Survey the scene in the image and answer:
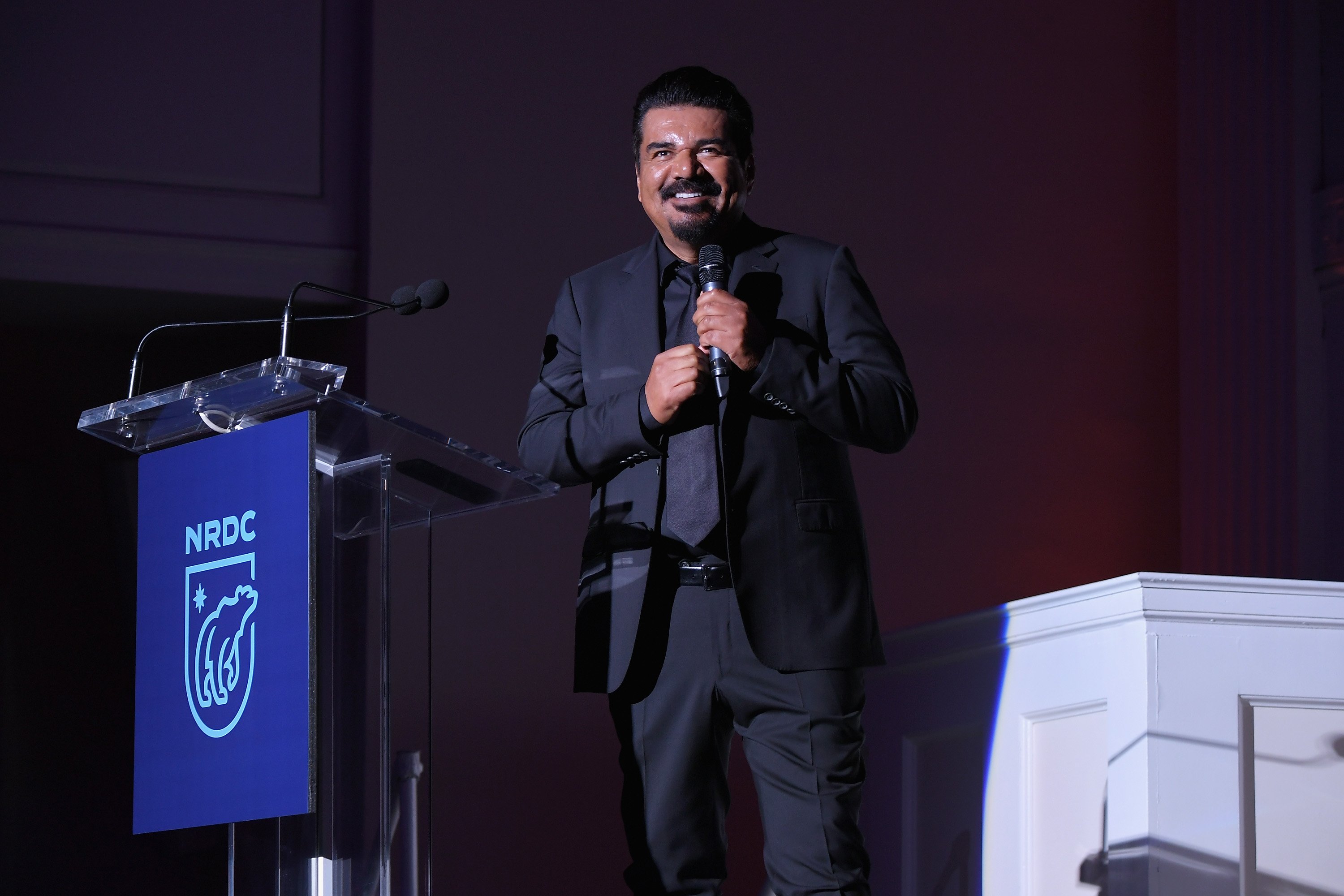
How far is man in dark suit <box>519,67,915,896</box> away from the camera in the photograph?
1.74 metres

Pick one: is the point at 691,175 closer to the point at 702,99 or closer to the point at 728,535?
the point at 702,99

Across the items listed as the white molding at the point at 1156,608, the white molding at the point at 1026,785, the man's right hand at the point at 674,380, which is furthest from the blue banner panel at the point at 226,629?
the white molding at the point at 1026,785

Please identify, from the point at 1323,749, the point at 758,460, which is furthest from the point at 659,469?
the point at 1323,749

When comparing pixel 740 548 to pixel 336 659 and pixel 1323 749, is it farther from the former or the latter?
pixel 1323 749

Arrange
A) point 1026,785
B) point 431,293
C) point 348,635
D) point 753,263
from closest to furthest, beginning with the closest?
1. point 348,635
2. point 431,293
3. point 753,263
4. point 1026,785

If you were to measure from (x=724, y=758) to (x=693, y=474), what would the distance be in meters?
0.34

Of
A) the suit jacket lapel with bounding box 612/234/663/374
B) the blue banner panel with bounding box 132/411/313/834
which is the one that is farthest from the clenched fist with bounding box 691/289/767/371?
the blue banner panel with bounding box 132/411/313/834

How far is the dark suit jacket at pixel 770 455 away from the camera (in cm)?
175

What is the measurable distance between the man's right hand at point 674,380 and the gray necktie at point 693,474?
4cm

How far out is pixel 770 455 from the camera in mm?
1825

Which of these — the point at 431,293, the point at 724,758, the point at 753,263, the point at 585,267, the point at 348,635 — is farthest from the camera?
the point at 585,267

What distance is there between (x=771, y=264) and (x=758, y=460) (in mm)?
277

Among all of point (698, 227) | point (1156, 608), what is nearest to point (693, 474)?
point (698, 227)

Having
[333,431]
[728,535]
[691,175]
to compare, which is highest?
[691,175]
